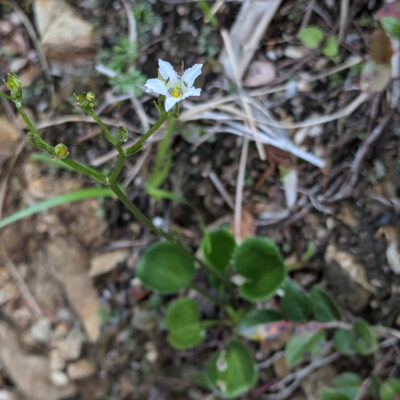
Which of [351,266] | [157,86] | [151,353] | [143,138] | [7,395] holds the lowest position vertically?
[7,395]

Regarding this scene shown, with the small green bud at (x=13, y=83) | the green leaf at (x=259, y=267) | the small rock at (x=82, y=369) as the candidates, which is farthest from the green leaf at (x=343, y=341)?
the small green bud at (x=13, y=83)

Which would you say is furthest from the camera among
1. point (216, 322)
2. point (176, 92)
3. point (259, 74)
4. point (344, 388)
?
point (216, 322)

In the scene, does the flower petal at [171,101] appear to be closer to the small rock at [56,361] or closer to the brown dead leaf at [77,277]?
the brown dead leaf at [77,277]

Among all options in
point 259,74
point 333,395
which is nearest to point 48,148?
point 259,74

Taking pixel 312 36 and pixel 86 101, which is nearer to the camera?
pixel 86 101

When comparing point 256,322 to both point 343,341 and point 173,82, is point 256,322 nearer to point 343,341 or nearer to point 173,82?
point 343,341

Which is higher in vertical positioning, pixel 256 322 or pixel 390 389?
pixel 256 322

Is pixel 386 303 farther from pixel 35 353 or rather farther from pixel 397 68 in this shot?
pixel 35 353
